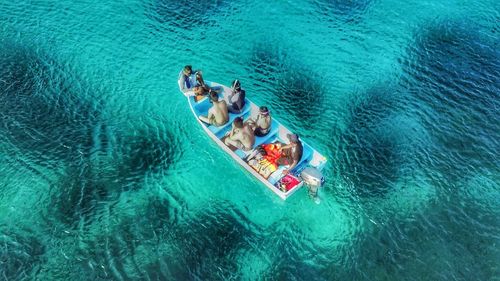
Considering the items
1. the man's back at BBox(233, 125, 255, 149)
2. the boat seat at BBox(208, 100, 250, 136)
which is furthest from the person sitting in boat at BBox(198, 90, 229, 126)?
the man's back at BBox(233, 125, 255, 149)

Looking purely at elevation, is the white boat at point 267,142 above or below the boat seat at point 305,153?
below

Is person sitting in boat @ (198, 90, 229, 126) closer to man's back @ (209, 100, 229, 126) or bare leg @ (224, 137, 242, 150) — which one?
man's back @ (209, 100, 229, 126)

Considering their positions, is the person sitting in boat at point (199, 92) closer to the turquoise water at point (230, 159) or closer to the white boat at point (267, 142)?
the white boat at point (267, 142)

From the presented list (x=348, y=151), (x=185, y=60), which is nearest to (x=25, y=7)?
(x=185, y=60)

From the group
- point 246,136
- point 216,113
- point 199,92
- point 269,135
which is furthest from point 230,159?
point 199,92

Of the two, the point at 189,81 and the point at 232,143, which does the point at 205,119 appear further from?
the point at 189,81

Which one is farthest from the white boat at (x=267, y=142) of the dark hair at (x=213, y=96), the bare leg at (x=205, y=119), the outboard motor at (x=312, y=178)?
the dark hair at (x=213, y=96)
